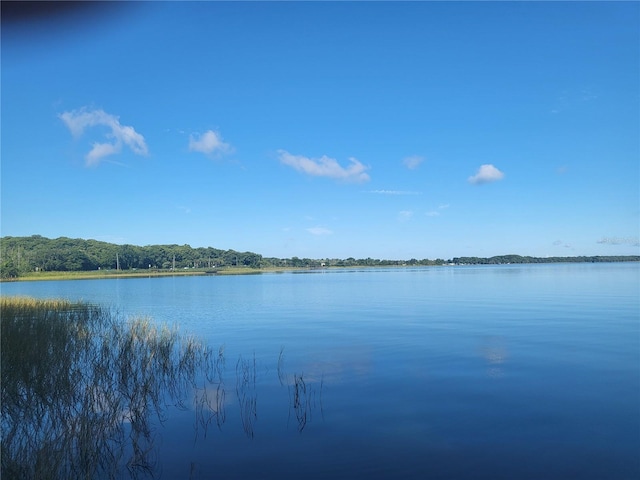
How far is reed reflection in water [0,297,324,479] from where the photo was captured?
6.79 metres

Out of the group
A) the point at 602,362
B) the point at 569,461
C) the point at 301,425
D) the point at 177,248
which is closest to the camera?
the point at 569,461

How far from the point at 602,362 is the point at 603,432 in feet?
21.7

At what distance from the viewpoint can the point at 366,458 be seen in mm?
7406

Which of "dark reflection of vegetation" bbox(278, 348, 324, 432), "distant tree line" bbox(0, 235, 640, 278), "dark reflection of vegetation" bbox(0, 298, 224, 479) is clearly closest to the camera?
"dark reflection of vegetation" bbox(0, 298, 224, 479)

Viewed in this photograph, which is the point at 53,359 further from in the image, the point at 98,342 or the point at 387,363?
the point at 387,363

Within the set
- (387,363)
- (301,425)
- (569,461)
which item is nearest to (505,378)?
(387,363)

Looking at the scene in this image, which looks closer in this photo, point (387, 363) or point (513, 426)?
point (513, 426)

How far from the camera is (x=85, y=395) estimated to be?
9.16 m

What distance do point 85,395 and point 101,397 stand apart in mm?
947

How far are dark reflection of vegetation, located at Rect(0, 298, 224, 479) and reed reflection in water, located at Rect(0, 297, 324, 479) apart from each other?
22 mm

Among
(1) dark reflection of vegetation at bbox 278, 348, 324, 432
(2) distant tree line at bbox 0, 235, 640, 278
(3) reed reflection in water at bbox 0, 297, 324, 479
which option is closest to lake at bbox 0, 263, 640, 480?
(1) dark reflection of vegetation at bbox 278, 348, 324, 432

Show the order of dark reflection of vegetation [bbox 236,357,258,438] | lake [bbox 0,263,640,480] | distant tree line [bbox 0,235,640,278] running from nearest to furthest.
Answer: lake [bbox 0,263,640,480], dark reflection of vegetation [bbox 236,357,258,438], distant tree line [bbox 0,235,640,278]

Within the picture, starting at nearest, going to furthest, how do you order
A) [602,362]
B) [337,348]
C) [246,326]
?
[602,362], [337,348], [246,326]

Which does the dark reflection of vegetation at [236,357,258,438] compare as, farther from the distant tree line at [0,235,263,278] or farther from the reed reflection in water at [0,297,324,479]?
the distant tree line at [0,235,263,278]
